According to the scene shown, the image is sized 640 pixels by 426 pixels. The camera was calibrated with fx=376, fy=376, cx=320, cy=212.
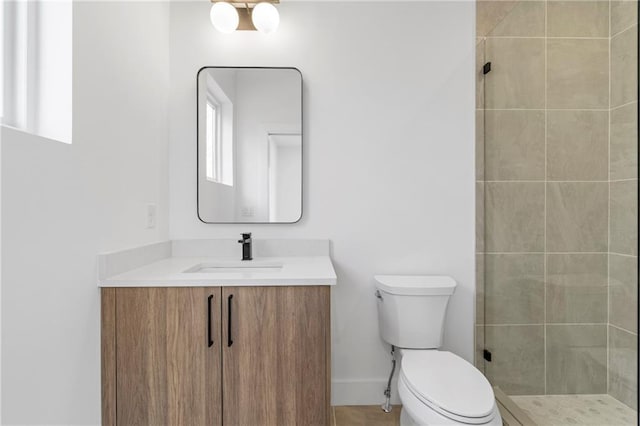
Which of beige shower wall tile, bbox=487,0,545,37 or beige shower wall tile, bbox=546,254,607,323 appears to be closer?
beige shower wall tile, bbox=546,254,607,323

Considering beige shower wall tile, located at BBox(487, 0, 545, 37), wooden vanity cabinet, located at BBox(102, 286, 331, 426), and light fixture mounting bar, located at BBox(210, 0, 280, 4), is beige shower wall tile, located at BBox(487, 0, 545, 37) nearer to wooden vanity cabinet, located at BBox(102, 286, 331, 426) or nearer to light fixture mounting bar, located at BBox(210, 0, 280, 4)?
light fixture mounting bar, located at BBox(210, 0, 280, 4)

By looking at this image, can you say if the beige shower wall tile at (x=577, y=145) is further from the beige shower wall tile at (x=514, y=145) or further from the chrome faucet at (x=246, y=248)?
the chrome faucet at (x=246, y=248)

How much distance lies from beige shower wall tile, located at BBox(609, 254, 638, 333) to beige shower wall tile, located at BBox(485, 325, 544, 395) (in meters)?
0.32

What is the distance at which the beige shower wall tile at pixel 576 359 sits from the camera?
147cm

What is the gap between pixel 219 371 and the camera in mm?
1361

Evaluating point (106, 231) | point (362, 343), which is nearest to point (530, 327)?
point (362, 343)

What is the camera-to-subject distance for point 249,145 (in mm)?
→ 1974

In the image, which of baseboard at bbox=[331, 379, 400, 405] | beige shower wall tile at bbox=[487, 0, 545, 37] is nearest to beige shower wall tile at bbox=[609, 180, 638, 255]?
beige shower wall tile at bbox=[487, 0, 545, 37]

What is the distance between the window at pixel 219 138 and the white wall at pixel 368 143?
0.10 meters

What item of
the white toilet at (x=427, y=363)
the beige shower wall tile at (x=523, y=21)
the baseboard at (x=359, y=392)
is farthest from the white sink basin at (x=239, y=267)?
the beige shower wall tile at (x=523, y=21)

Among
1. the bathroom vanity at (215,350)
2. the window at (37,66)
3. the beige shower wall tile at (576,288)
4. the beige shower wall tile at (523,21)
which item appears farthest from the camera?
the beige shower wall tile at (523,21)

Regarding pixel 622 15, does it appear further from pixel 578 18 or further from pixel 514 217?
pixel 514 217

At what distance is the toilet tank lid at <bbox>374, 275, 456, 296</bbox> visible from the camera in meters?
1.77

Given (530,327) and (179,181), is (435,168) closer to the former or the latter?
(530,327)
